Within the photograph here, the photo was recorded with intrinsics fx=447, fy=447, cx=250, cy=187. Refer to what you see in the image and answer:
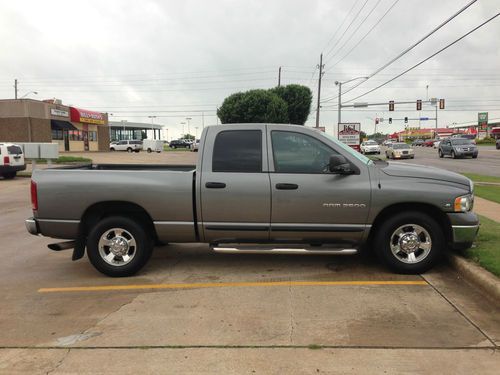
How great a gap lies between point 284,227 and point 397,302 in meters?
1.52

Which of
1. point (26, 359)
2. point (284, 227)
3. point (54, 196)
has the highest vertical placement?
point (54, 196)

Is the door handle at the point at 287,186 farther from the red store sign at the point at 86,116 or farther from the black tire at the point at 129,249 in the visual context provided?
the red store sign at the point at 86,116

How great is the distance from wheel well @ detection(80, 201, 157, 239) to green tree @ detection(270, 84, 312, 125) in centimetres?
5613

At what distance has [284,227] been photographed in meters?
5.40

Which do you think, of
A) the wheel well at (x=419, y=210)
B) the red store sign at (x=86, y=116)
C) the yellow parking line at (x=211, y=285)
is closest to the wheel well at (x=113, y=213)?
the yellow parking line at (x=211, y=285)

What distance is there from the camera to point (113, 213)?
18.7 feet

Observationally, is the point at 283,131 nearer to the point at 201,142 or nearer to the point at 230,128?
the point at 230,128

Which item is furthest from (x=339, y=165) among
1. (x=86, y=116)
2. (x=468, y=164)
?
(x=86, y=116)

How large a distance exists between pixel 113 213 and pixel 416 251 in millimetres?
3821

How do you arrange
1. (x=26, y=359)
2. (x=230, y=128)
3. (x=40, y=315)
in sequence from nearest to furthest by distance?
(x=26, y=359)
(x=40, y=315)
(x=230, y=128)

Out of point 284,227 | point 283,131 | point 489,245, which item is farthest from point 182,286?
point 489,245

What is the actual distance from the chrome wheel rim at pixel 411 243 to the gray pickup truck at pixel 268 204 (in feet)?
0.04

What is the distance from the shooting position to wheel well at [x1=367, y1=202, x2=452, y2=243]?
541 centimetres

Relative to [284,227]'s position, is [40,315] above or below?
below
